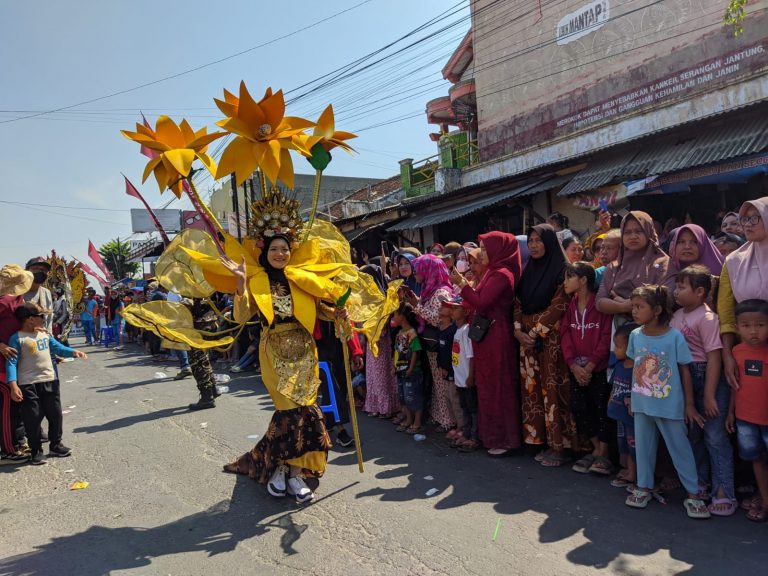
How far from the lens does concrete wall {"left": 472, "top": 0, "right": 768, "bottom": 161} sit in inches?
409

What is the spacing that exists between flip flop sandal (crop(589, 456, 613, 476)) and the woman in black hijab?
0.91 feet

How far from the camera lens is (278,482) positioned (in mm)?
4094

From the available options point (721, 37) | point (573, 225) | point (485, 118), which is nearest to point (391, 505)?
point (573, 225)

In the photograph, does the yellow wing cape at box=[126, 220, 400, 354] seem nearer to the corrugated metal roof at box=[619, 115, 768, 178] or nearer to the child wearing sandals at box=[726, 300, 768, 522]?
the child wearing sandals at box=[726, 300, 768, 522]

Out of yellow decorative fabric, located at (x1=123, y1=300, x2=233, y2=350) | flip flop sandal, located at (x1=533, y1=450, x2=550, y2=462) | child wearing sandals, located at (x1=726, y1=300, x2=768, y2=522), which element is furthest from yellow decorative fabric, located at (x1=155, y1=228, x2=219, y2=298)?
child wearing sandals, located at (x1=726, y1=300, x2=768, y2=522)

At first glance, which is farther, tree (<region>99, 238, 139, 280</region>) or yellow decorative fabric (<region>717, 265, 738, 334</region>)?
tree (<region>99, 238, 139, 280</region>)

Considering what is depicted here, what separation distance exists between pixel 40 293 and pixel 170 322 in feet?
10.7

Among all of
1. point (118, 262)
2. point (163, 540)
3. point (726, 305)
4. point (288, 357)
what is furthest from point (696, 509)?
point (118, 262)

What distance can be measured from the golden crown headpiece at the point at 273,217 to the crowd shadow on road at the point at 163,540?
1.97m

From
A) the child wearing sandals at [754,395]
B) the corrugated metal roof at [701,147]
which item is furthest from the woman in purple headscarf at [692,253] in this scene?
the corrugated metal roof at [701,147]

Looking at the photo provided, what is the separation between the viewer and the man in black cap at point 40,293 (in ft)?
19.8

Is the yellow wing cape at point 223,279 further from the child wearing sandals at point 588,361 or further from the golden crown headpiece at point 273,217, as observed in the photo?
the child wearing sandals at point 588,361

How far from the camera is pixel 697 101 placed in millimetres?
10016

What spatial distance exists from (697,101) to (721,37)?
1.53 metres
